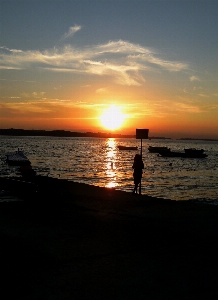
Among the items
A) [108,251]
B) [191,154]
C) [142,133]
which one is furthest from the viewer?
[191,154]

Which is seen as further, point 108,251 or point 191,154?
point 191,154

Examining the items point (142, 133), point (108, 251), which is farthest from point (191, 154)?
point (108, 251)

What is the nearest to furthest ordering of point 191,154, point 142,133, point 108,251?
→ 1. point 108,251
2. point 142,133
3. point 191,154

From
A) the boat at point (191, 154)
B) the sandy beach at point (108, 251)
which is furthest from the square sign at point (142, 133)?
the boat at point (191, 154)

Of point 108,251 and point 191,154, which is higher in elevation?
point 108,251

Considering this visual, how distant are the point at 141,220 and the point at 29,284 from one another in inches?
209

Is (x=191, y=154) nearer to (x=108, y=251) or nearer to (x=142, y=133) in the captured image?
(x=142, y=133)

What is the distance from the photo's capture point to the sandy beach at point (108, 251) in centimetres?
552

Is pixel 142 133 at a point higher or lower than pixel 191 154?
higher

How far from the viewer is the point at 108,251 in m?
7.36

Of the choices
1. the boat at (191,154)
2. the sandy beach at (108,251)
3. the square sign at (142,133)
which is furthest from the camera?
the boat at (191,154)

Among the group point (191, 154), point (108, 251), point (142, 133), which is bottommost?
point (191, 154)

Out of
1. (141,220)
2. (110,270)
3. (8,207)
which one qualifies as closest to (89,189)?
(8,207)

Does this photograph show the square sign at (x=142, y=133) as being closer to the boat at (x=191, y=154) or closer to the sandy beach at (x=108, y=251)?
the sandy beach at (x=108, y=251)
